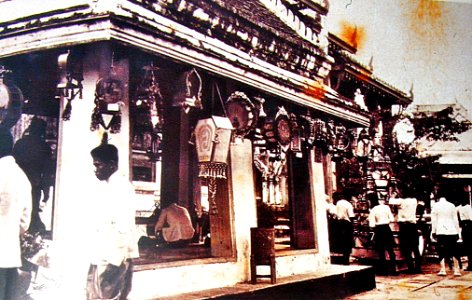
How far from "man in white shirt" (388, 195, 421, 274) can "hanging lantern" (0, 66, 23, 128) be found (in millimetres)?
5617

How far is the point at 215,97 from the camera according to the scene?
4812 mm

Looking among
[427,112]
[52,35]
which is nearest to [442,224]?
[427,112]

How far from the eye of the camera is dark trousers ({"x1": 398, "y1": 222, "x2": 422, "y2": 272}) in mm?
7723

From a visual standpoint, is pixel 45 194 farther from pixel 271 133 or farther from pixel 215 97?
pixel 271 133

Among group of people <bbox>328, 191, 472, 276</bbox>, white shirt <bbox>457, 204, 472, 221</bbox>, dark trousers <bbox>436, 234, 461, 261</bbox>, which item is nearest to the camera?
group of people <bbox>328, 191, 472, 276</bbox>

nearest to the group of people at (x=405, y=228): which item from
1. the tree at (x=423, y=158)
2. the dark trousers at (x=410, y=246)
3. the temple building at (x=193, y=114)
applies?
the dark trousers at (x=410, y=246)

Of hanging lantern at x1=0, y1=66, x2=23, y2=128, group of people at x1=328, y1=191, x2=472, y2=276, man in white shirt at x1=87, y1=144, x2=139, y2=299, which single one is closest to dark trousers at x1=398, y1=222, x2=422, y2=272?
group of people at x1=328, y1=191, x2=472, y2=276

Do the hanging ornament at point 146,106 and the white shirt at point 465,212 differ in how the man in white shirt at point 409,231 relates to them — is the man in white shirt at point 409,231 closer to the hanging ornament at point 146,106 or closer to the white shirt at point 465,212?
the white shirt at point 465,212

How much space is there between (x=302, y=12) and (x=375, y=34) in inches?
86.4

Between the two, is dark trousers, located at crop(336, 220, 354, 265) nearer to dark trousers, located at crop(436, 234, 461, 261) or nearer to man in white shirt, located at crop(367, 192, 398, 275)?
man in white shirt, located at crop(367, 192, 398, 275)

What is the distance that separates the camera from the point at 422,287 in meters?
6.20

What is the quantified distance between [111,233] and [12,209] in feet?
2.17

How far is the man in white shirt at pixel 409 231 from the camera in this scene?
23.9 feet

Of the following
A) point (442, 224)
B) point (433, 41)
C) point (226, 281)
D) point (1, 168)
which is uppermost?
point (433, 41)
